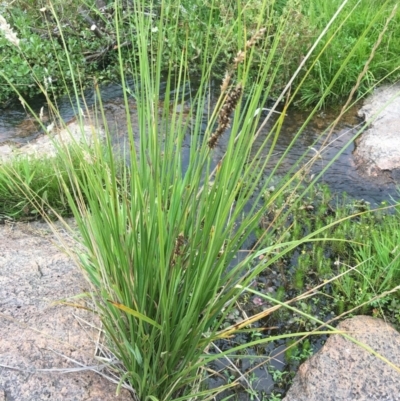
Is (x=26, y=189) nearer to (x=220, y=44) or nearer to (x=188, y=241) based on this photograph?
(x=188, y=241)

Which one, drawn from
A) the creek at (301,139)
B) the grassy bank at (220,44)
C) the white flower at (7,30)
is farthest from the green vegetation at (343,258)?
the grassy bank at (220,44)

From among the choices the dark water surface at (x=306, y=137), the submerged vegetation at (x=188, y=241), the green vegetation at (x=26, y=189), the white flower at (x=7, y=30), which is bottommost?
the dark water surface at (x=306, y=137)

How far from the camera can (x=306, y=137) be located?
491 cm

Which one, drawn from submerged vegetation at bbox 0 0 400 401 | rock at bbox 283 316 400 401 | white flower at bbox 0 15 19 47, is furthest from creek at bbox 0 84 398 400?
white flower at bbox 0 15 19 47

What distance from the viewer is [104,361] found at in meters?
2.13

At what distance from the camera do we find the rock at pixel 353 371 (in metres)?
2.27

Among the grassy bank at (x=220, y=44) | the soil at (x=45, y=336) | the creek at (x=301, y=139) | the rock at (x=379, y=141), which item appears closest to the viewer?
the soil at (x=45, y=336)

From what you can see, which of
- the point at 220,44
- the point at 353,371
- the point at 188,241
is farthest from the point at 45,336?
the point at 220,44

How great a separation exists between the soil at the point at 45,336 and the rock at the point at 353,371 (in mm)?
925

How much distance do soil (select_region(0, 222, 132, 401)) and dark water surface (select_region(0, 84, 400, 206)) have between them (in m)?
1.37

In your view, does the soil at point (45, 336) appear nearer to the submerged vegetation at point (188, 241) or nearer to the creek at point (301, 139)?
the submerged vegetation at point (188, 241)

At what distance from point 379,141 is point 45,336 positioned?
371cm

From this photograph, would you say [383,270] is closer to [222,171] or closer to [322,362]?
[322,362]

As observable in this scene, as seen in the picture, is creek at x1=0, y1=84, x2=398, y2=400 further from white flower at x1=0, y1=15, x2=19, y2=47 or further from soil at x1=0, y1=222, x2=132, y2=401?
white flower at x1=0, y1=15, x2=19, y2=47
